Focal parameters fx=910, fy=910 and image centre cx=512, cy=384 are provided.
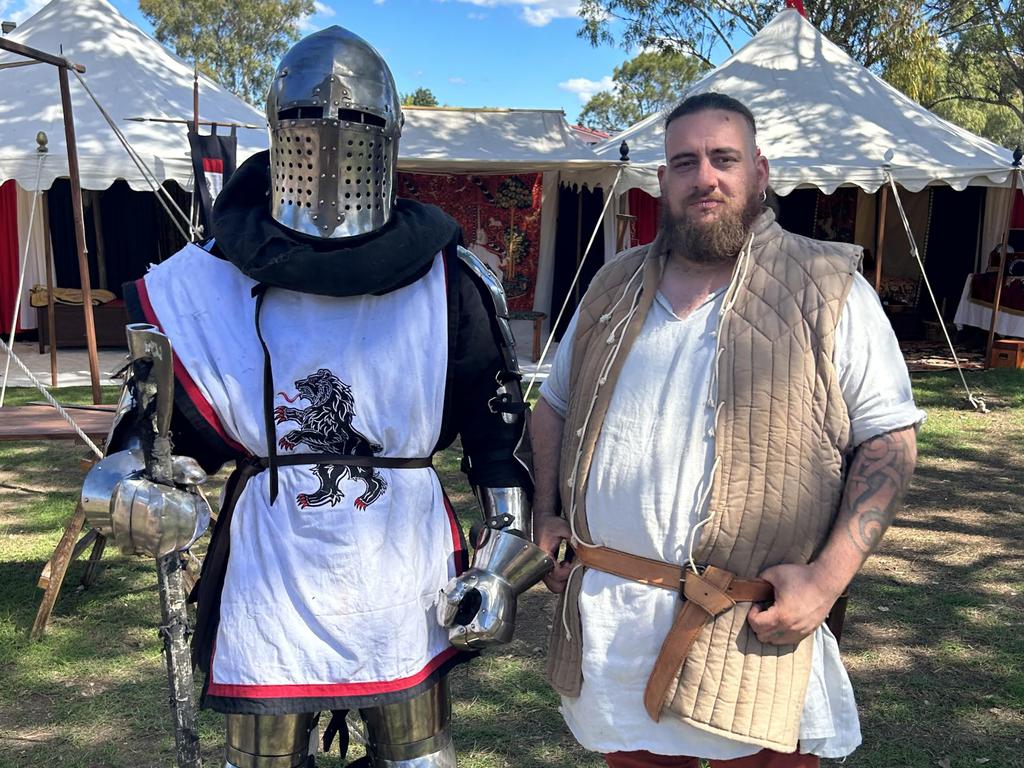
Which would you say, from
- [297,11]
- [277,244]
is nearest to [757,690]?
[277,244]

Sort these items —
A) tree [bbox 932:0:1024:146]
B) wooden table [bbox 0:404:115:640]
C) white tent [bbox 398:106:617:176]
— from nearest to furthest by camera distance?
wooden table [bbox 0:404:115:640] < white tent [bbox 398:106:617:176] < tree [bbox 932:0:1024:146]

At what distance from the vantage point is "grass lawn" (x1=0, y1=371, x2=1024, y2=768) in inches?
109

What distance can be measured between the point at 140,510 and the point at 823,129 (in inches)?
322

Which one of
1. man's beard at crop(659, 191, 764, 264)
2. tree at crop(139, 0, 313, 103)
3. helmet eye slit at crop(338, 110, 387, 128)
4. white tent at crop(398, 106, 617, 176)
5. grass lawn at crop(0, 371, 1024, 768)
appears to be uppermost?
tree at crop(139, 0, 313, 103)

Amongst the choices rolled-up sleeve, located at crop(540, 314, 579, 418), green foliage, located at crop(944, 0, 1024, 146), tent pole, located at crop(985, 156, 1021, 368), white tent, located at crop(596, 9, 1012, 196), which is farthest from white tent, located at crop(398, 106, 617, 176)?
green foliage, located at crop(944, 0, 1024, 146)

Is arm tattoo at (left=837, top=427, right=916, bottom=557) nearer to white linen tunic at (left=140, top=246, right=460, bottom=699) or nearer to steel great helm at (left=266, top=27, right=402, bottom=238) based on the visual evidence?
white linen tunic at (left=140, top=246, right=460, bottom=699)

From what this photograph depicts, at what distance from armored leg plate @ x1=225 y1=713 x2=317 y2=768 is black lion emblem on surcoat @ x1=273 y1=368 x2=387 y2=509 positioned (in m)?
0.39

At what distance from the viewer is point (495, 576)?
66.2 inches

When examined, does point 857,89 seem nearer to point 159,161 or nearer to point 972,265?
point 972,265

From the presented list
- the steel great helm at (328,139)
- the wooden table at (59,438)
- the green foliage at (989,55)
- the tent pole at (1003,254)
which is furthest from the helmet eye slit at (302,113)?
the green foliage at (989,55)

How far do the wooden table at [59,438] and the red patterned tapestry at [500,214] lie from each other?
314 inches

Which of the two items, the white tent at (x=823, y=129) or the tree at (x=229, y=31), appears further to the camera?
the tree at (x=229, y=31)

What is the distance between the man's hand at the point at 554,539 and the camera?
178cm

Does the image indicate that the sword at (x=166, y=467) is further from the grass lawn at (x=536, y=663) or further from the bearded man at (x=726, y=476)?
the grass lawn at (x=536, y=663)
